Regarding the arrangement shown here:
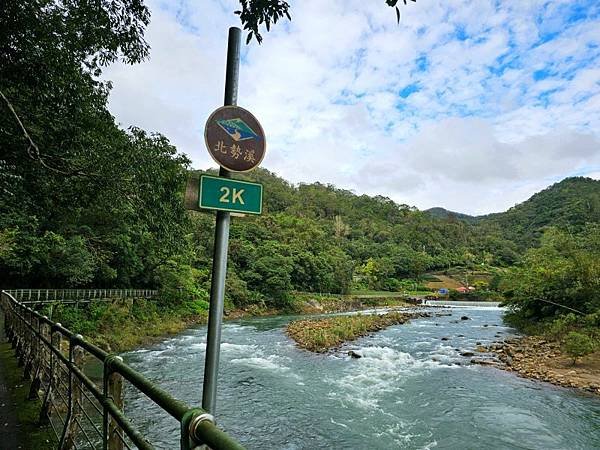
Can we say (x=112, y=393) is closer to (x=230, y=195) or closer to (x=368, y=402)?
(x=230, y=195)

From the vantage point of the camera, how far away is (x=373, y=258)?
250 ft

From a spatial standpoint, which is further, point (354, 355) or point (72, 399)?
point (354, 355)

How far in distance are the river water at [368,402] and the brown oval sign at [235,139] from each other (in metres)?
6.10

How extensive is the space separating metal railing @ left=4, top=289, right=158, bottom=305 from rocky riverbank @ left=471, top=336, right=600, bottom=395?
56.4ft

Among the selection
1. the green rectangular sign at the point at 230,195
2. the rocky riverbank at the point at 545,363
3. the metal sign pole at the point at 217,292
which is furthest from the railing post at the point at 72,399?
the rocky riverbank at the point at 545,363

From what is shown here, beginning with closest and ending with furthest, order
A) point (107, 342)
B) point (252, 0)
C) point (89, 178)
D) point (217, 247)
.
A: 1. point (217, 247)
2. point (252, 0)
3. point (89, 178)
4. point (107, 342)

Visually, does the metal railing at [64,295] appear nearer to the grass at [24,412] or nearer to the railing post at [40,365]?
the grass at [24,412]

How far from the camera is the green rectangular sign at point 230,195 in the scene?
2.21 metres

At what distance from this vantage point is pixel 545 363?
13938 millimetres

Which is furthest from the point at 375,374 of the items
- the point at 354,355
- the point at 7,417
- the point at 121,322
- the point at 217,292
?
the point at 121,322

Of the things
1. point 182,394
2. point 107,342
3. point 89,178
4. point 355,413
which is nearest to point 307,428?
point 355,413

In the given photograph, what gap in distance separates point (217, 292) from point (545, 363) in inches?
617

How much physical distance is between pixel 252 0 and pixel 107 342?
1580 centimetres

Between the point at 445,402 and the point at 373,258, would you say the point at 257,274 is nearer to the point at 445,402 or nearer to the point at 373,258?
the point at 445,402
